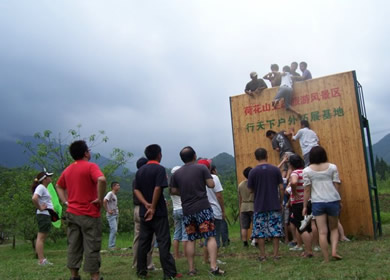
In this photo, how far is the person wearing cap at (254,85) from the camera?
9.96 meters

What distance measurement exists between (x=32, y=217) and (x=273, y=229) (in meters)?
11.4

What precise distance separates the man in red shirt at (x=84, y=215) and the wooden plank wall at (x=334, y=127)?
226 inches

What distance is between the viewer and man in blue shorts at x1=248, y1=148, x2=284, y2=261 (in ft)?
18.9

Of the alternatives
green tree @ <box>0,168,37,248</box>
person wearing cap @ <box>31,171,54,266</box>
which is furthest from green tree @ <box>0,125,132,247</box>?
person wearing cap @ <box>31,171,54,266</box>

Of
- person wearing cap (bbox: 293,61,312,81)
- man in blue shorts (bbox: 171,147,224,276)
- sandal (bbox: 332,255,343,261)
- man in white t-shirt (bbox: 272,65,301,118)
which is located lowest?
sandal (bbox: 332,255,343,261)

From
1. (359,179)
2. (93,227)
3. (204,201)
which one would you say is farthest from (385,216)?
(93,227)

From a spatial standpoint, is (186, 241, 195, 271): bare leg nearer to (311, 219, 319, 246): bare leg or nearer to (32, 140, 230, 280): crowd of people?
(32, 140, 230, 280): crowd of people

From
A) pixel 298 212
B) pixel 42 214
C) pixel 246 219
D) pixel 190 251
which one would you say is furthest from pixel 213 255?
pixel 42 214

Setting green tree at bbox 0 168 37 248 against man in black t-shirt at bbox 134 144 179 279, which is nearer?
man in black t-shirt at bbox 134 144 179 279

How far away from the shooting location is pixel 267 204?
5.76 metres

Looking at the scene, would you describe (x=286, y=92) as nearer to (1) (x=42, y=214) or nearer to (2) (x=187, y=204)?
(2) (x=187, y=204)

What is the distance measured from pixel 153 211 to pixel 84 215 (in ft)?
3.00

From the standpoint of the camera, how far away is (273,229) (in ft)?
18.9

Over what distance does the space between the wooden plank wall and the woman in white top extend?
343 centimetres
